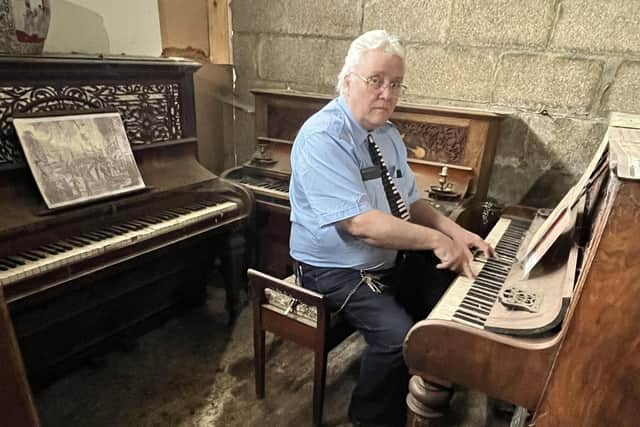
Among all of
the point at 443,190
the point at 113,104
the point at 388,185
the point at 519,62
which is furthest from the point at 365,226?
the point at 519,62

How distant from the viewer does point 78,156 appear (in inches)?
65.5

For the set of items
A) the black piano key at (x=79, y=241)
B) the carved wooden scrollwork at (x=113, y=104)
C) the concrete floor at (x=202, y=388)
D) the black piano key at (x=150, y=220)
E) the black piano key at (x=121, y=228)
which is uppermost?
the carved wooden scrollwork at (x=113, y=104)

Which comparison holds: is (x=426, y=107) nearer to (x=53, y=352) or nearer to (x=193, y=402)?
(x=193, y=402)

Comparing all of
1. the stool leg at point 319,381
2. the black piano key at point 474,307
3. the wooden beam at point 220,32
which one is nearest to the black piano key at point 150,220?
the stool leg at point 319,381

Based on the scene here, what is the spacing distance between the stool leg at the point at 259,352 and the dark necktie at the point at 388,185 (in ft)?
2.22

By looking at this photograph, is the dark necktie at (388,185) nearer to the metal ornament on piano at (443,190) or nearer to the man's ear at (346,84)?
the man's ear at (346,84)

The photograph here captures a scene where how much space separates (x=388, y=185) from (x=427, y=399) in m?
0.78

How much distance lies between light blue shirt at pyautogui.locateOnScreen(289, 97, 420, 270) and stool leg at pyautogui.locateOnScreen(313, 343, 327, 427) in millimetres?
326

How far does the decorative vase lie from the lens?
1.59m

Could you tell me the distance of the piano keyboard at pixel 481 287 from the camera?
115cm

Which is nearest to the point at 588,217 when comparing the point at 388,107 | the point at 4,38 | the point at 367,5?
the point at 388,107

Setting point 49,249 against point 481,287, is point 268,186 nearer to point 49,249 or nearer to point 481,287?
point 49,249

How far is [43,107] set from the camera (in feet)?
5.24

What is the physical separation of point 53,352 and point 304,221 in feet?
4.16
